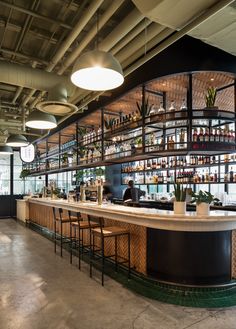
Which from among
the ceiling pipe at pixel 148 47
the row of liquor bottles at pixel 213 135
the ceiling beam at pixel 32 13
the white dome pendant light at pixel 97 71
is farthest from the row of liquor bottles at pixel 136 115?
the white dome pendant light at pixel 97 71

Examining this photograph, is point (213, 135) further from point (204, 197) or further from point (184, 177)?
point (184, 177)

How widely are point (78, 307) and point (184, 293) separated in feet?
4.51

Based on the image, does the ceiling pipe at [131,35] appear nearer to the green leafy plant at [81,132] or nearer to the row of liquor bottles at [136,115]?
the row of liquor bottles at [136,115]

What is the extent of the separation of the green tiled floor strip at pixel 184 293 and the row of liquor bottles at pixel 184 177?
8.48ft

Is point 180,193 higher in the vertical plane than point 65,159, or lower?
lower

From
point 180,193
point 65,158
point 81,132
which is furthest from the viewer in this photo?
point 65,158

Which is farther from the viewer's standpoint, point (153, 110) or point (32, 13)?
point (153, 110)

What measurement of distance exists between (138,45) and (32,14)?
1487 mm

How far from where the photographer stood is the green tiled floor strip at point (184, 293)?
3.29m

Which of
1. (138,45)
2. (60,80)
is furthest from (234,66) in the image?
(60,80)

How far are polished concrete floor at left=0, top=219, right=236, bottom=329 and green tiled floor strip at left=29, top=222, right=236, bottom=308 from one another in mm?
129

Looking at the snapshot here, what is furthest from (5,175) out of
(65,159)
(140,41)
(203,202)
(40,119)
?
(203,202)

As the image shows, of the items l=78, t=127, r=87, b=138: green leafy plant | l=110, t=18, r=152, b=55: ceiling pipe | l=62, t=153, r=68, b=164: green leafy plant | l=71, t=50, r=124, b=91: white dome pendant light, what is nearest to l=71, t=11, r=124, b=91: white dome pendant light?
l=71, t=50, r=124, b=91: white dome pendant light

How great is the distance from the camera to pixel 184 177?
22.5 ft
